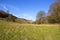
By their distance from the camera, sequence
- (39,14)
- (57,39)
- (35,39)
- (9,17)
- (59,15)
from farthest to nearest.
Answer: (39,14), (59,15), (9,17), (57,39), (35,39)

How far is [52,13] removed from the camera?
118ft

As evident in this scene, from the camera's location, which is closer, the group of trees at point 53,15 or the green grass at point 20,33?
the green grass at point 20,33

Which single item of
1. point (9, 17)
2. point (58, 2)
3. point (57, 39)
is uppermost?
point (58, 2)

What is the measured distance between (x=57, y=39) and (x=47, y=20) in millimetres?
23792

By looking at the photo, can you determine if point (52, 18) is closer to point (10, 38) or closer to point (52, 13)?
point (52, 13)

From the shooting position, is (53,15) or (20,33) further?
(53,15)

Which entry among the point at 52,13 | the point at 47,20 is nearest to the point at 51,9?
the point at 52,13

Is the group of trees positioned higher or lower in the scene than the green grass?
higher

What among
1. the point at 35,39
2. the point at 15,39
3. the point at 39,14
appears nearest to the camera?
the point at 15,39

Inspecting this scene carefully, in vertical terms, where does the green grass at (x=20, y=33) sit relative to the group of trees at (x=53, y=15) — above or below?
below

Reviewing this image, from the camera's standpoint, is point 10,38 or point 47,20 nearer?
point 10,38

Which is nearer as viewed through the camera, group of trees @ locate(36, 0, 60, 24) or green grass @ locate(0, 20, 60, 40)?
green grass @ locate(0, 20, 60, 40)

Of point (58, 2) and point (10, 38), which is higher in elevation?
point (58, 2)

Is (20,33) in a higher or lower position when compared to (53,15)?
lower
